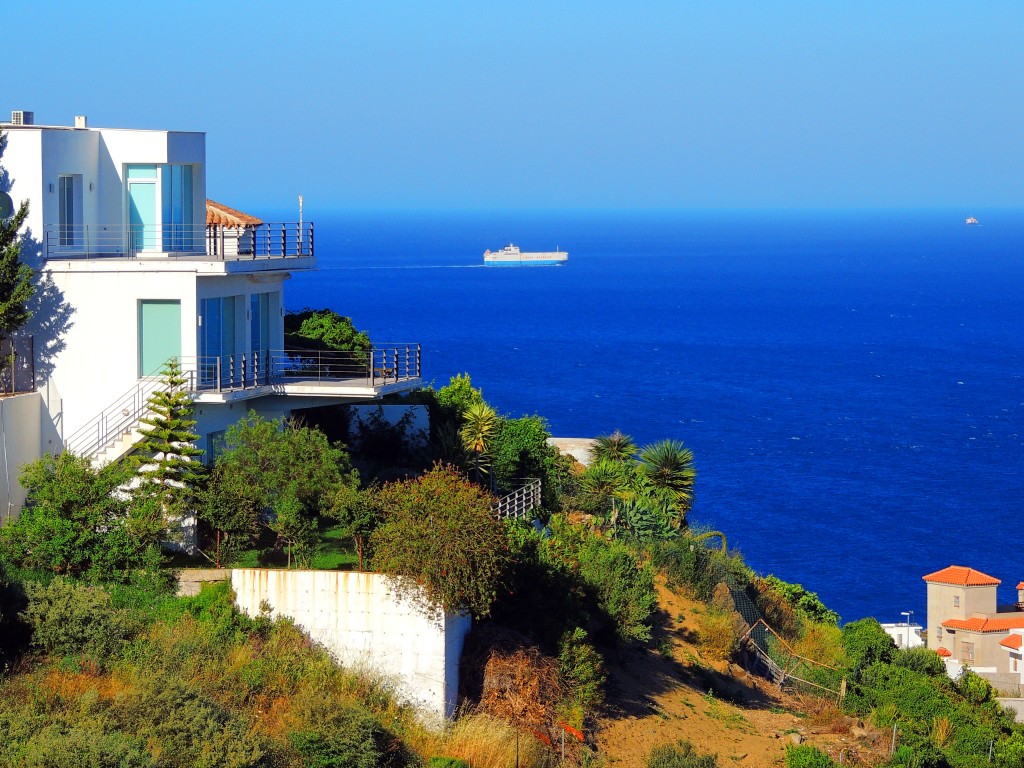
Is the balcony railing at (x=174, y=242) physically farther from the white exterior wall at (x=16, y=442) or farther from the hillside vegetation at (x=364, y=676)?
the hillside vegetation at (x=364, y=676)

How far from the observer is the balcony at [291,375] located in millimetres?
26609

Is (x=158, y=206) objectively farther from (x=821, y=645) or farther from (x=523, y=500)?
(x=821, y=645)

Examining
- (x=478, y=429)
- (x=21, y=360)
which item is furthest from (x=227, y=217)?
(x=21, y=360)

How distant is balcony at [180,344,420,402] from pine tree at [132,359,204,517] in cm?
131

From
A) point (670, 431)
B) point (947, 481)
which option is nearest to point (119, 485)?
point (947, 481)

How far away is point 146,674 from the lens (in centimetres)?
1964

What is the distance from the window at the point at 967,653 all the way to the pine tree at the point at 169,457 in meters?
33.7

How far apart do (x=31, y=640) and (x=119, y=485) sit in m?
3.50

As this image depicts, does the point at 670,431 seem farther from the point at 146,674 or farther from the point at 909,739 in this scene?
the point at 146,674

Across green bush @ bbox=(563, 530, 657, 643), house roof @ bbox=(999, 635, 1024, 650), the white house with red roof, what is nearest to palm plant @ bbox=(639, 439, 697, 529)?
green bush @ bbox=(563, 530, 657, 643)

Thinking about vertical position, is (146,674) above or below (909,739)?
above

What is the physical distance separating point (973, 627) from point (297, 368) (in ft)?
97.1

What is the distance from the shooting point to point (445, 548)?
21.2 m

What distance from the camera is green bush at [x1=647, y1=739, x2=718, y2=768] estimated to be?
22.0 m
